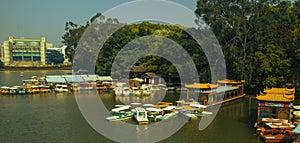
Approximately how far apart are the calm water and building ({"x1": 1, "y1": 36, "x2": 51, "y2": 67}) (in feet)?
295

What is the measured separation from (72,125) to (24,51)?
103936mm

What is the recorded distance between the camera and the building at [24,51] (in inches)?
4252

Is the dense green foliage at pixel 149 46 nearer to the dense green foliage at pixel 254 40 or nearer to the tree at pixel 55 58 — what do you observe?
the dense green foliage at pixel 254 40

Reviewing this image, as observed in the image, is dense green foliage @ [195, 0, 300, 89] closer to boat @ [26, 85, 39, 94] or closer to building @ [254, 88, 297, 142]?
building @ [254, 88, 297, 142]

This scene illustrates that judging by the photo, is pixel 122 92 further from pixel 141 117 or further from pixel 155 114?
pixel 141 117

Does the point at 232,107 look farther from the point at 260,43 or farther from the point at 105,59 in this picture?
the point at 105,59

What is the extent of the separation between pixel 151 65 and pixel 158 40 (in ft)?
14.2

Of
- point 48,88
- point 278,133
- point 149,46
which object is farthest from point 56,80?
Result: point 278,133

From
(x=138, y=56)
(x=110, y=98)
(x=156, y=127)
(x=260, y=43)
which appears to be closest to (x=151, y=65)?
(x=138, y=56)

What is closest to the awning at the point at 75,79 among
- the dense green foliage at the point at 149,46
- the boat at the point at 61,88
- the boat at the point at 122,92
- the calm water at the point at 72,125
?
the boat at the point at 61,88

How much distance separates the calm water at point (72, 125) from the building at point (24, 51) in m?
90.0

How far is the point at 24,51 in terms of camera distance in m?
113

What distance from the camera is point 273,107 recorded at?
17.6 metres

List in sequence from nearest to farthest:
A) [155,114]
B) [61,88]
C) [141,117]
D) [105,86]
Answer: [141,117], [155,114], [61,88], [105,86]
